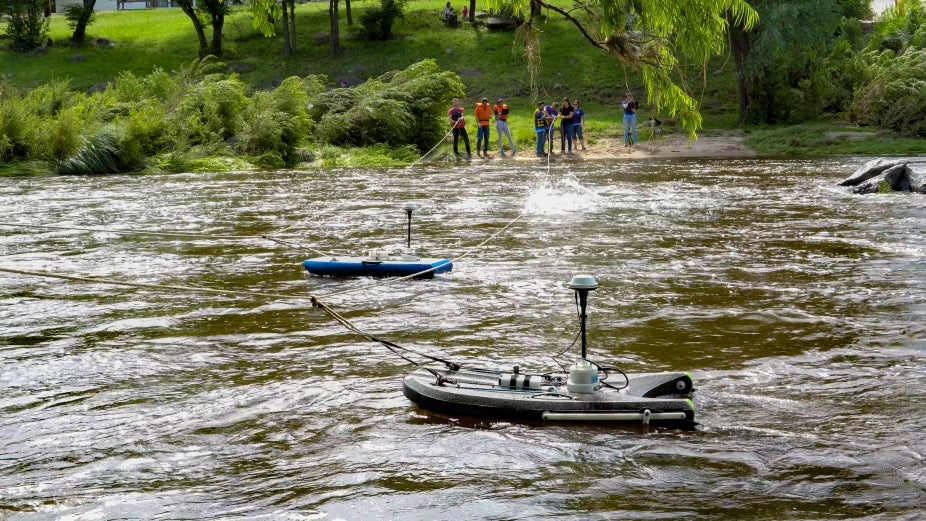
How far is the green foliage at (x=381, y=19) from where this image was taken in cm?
5200

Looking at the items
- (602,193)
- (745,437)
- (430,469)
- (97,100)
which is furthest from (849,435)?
(97,100)

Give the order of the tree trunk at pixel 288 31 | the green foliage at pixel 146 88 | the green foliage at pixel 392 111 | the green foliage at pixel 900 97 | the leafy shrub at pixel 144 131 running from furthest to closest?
1. the tree trunk at pixel 288 31
2. the green foliage at pixel 146 88
3. the green foliage at pixel 392 111
4. the green foliage at pixel 900 97
5. the leafy shrub at pixel 144 131

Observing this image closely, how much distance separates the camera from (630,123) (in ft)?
108

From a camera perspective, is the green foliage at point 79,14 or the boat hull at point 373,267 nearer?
the boat hull at point 373,267

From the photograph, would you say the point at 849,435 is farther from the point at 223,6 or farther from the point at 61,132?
the point at 223,6

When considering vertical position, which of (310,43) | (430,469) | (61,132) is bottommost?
(430,469)

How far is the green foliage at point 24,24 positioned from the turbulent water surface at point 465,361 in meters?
40.2

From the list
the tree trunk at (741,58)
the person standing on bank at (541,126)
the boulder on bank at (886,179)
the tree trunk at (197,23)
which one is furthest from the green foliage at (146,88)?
the boulder on bank at (886,179)

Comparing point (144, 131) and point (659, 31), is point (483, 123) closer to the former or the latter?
point (144, 131)

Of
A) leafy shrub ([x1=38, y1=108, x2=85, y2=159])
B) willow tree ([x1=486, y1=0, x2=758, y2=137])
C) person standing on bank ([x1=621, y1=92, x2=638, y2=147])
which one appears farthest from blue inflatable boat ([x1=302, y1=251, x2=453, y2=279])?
person standing on bank ([x1=621, y1=92, x2=638, y2=147])

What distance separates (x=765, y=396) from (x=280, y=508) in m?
3.81

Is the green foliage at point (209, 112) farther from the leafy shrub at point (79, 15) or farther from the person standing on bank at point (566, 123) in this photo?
the leafy shrub at point (79, 15)

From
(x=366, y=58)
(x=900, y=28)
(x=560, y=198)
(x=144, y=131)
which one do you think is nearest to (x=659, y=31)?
(x=560, y=198)

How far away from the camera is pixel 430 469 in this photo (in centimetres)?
665
